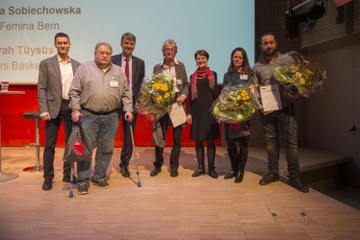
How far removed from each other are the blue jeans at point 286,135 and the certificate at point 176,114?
2.98 ft

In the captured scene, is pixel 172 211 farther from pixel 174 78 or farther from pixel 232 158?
A: pixel 174 78

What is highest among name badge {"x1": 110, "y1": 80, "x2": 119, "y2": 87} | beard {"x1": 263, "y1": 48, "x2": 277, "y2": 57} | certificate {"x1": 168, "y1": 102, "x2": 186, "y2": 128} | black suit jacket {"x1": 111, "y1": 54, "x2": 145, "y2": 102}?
beard {"x1": 263, "y1": 48, "x2": 277, "y2": 57}

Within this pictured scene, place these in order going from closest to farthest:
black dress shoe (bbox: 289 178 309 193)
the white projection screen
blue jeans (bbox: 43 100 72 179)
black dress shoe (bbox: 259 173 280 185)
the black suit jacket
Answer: black dress shoe (bbox: 289 178 309 193), blue jeans (bbox: 43 100 72 179), black dress shoe (bbox: 259 173 280 185), the black suit jacket, the white projection screen

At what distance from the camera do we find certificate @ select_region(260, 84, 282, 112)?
13.0 ft

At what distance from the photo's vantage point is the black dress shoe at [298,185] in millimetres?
3916

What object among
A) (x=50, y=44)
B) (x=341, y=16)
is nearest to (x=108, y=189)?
(x=50, y=44)

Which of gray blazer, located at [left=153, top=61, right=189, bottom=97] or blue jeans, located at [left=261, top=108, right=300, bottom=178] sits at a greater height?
gray blazer, located at [left=153, top=61, right=189, bottom=97]

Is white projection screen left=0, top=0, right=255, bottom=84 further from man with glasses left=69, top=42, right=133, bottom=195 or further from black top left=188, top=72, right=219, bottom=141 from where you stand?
man with glasses left=69, top=42, right=133, bottom=195

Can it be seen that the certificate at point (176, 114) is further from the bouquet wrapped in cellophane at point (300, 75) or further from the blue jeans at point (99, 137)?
the bouquet wrapped in cellophane at point (300, 75)

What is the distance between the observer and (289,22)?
20.6 ft

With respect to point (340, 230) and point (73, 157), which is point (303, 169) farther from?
point (73, 157)

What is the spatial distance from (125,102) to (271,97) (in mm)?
1529

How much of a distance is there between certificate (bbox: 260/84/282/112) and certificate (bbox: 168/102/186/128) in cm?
94

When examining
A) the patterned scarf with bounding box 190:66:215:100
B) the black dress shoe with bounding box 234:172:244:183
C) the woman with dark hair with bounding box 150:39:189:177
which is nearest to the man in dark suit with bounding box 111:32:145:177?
the woman with dark hair with bounding box 150:39:189:177
